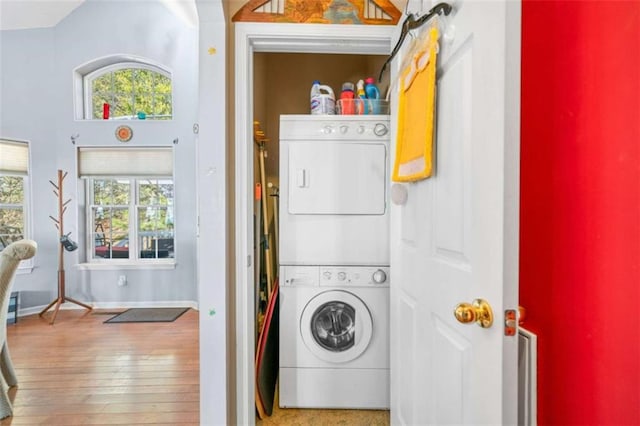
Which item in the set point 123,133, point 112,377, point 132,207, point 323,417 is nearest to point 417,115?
point 323,417

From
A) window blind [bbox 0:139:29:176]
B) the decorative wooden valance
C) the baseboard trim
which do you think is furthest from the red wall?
window blind [bbox 0:139:29:176]

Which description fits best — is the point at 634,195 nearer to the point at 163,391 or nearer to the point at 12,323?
the point at 163,391

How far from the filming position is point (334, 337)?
193 centimetres

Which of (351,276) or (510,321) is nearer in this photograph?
(510,321)

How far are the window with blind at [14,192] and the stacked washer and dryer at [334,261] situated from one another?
4033 mm

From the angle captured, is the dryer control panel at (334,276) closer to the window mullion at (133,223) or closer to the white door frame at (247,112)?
the white door frame at (247,112)

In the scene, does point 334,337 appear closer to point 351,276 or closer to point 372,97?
point 351,276

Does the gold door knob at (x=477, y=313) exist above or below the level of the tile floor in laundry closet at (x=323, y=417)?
above

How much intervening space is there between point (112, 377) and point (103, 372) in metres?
0.14

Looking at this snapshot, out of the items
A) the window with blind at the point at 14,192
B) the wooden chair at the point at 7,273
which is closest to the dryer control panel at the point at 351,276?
the wooden chair at the point at 7,273

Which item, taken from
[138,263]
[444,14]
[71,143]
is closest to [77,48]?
[71,143]

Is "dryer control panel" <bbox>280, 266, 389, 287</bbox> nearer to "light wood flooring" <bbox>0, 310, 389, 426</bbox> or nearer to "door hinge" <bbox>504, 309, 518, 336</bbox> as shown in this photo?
"light wood flooring" <bbox>0, 310, 389, 426</bbox>

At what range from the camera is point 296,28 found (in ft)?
5.19

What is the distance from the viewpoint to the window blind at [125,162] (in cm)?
416
